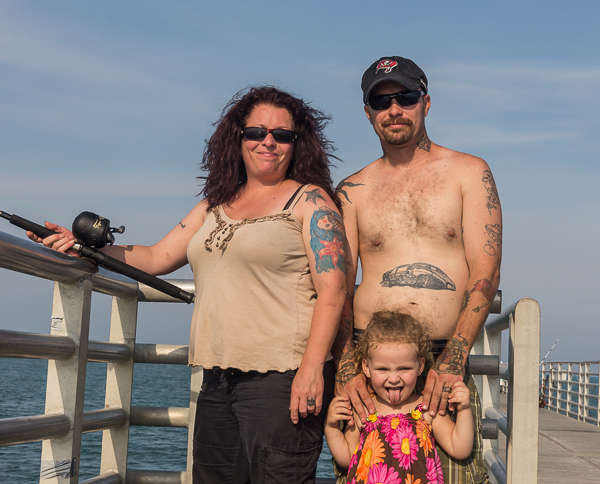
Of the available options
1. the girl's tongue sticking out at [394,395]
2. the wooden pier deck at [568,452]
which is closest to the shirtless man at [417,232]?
the girl's tongue sticking out at [394,395]

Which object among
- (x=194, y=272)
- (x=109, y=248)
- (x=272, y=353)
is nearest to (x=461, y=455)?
(x=272, y=353)

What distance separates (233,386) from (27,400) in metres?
67.4

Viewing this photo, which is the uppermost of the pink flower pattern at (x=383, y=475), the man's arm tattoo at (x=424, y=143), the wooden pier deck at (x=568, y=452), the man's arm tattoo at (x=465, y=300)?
the man's arm tattoo at (x=424, y=143)

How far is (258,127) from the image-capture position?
10.1 ft

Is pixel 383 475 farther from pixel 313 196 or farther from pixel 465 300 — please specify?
pixel 313 196

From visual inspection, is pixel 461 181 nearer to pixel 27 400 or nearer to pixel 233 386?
pixel 233 386

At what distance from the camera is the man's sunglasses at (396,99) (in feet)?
10.2

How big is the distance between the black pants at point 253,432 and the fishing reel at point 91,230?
Answer: 2.57ft

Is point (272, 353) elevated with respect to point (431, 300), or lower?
lower

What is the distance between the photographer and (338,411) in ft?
9.11

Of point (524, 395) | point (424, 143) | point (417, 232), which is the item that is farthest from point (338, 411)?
point (424, 143)

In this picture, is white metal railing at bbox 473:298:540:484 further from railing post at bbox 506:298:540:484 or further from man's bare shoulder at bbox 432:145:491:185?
man's bare shoulder at bbox 432:145:491:185

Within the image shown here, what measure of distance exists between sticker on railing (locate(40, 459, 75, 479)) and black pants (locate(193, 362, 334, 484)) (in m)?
0.54

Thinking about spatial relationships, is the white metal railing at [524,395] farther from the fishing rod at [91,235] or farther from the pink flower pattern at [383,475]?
the fishing rod at [91,235]
